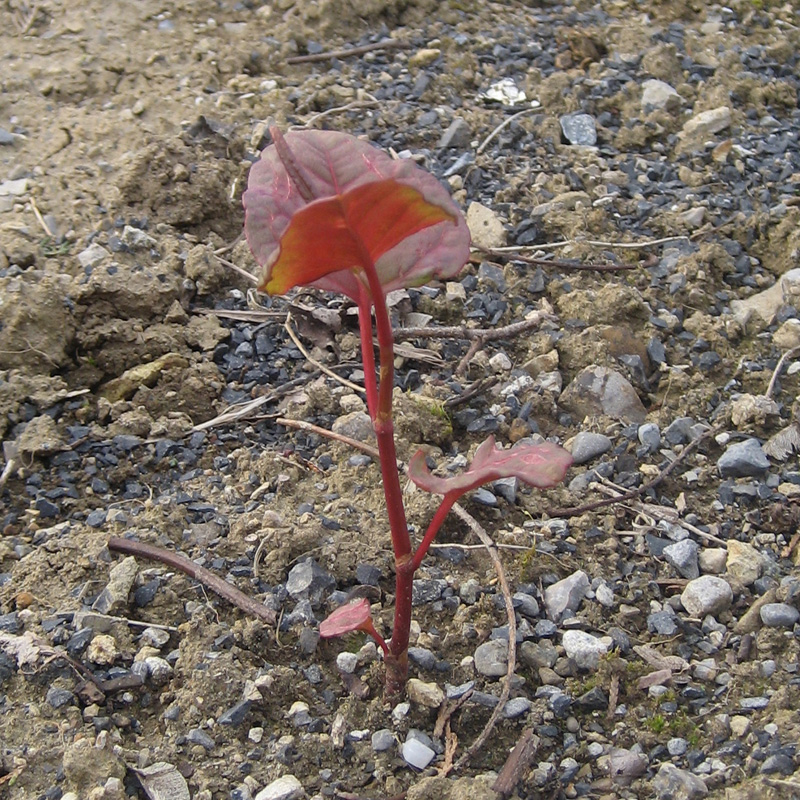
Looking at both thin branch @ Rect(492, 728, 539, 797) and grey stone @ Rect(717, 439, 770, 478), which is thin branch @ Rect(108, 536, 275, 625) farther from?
grey stone @ Rect(717, 439, 770, 478)

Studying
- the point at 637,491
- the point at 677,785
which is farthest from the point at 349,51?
the point at 677,785

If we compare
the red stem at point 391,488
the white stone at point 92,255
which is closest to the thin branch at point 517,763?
the red stem at point 391,488

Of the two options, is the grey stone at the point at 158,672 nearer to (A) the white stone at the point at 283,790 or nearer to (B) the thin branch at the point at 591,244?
(A) the white stone at the point at 283,790

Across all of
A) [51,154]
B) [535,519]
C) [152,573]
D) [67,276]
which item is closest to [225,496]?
[152,573]

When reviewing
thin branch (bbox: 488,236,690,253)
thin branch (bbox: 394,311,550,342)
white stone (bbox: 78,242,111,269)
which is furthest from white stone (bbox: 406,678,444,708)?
white stone (bbox: 78,242,111,269)

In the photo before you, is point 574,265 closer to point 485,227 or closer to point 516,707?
point 485,227

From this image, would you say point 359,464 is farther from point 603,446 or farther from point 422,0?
point 422,0
